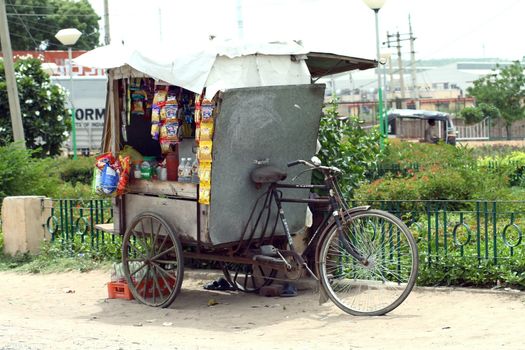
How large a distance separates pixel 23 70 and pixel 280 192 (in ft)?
66.0

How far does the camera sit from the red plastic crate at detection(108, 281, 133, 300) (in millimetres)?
9398

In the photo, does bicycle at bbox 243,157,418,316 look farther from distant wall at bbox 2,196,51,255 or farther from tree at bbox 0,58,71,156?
tree at bbox 0,58,71,156

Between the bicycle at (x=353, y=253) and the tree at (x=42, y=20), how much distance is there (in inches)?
2292

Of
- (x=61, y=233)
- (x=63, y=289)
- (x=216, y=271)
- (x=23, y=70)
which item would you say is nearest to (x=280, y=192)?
(x=216, y=271)

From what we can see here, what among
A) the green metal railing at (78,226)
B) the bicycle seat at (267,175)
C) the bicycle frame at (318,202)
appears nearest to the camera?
the bicycle frame at (318,202)

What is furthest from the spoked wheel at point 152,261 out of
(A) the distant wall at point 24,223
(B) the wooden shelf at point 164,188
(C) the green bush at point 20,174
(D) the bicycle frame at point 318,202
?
(C) the green bush at point 20,174

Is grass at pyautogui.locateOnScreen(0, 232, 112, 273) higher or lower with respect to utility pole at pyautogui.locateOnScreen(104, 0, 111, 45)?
lower

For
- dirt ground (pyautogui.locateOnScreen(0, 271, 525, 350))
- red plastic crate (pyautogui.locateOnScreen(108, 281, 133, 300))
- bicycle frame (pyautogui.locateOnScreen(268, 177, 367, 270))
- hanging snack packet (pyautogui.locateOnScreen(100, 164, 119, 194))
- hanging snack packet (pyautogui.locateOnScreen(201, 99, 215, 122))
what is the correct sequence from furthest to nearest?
red plastic crate (pyautogui.locateOnScreen(108, 281, 133, 300)) → hanging snack packet (pyautogui.locateOnScreen(100, 164, 119, 194)) → hanging snack packet (pyautogui.locateOnScreen(201, 99, 215, 122)) → bicycle frame (pyautogui.locateOnScreen(268, 177, 367, 270)) → dirt ground (pyautogui.locateOnScreen(0, 271, 525, 350))

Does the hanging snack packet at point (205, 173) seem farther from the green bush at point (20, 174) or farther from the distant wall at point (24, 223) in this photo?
the green bush at point (20, 174)

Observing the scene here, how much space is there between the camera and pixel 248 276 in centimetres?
950

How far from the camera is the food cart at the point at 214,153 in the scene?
808 cm

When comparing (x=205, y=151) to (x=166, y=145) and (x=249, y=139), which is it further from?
(x=166, y=145)

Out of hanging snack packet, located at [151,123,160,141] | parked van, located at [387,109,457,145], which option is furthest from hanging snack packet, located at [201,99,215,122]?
parked van, located at [387,109,457,145]

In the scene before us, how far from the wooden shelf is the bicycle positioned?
2.06 ft
